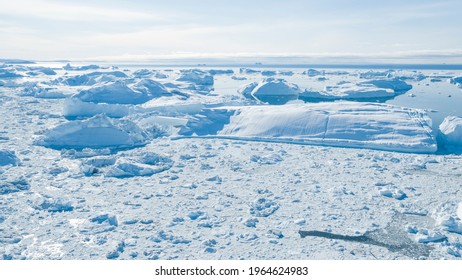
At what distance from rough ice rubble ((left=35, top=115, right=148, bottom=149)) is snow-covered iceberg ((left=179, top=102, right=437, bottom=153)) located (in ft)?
5.02

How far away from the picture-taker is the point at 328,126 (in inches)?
360

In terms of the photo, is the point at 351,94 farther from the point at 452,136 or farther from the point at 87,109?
the point at 87,109

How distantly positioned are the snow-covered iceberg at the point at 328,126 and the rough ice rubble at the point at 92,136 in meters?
1.53

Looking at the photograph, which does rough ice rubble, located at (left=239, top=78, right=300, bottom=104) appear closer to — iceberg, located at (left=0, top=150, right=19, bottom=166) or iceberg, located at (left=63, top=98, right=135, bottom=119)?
iceberg, located at (left=63, top=98, right=135, bottom=119)

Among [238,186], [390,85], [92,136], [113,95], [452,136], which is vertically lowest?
[238,186]

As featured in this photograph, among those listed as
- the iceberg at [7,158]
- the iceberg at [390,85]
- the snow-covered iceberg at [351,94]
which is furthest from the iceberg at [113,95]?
the iceberg at [390,85]

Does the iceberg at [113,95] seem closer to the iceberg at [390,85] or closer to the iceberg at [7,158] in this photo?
the iceberg at [7,158]

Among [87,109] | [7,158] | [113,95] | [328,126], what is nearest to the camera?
[7,158]

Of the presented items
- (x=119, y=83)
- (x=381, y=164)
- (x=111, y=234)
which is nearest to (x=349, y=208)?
(x=381, y=164)

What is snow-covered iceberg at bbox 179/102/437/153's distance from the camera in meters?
8.43

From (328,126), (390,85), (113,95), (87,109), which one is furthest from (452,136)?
Answer: (390,85)

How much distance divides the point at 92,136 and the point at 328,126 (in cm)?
548

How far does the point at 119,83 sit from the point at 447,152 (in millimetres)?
13096

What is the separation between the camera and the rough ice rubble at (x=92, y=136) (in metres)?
8.63
